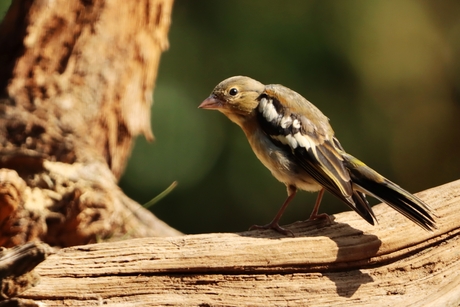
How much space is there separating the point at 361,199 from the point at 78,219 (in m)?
1.99

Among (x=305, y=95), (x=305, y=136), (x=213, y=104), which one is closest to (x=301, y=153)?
(x=305, y=136)

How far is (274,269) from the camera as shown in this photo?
343 cm

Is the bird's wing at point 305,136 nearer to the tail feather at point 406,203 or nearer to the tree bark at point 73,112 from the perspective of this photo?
the tail feather at point 406,203

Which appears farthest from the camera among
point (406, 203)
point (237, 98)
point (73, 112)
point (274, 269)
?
point (73, 112)

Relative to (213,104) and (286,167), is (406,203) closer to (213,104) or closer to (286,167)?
(286,167)

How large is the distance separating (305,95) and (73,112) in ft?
16.6

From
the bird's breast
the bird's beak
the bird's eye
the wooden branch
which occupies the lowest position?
the wooden branch

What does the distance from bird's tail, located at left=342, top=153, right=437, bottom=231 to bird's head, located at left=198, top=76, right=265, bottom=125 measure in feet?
2.64

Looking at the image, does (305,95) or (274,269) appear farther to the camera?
(305,95)

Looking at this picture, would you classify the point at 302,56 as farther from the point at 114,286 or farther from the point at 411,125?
the point at 114,286

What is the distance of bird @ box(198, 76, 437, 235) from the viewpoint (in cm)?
376

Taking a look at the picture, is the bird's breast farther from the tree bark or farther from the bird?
the tree bark

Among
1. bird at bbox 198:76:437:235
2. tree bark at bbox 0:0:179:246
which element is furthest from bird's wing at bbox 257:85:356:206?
tree bark at bbox 0:0:179:246

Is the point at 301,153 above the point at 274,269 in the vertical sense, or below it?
above
